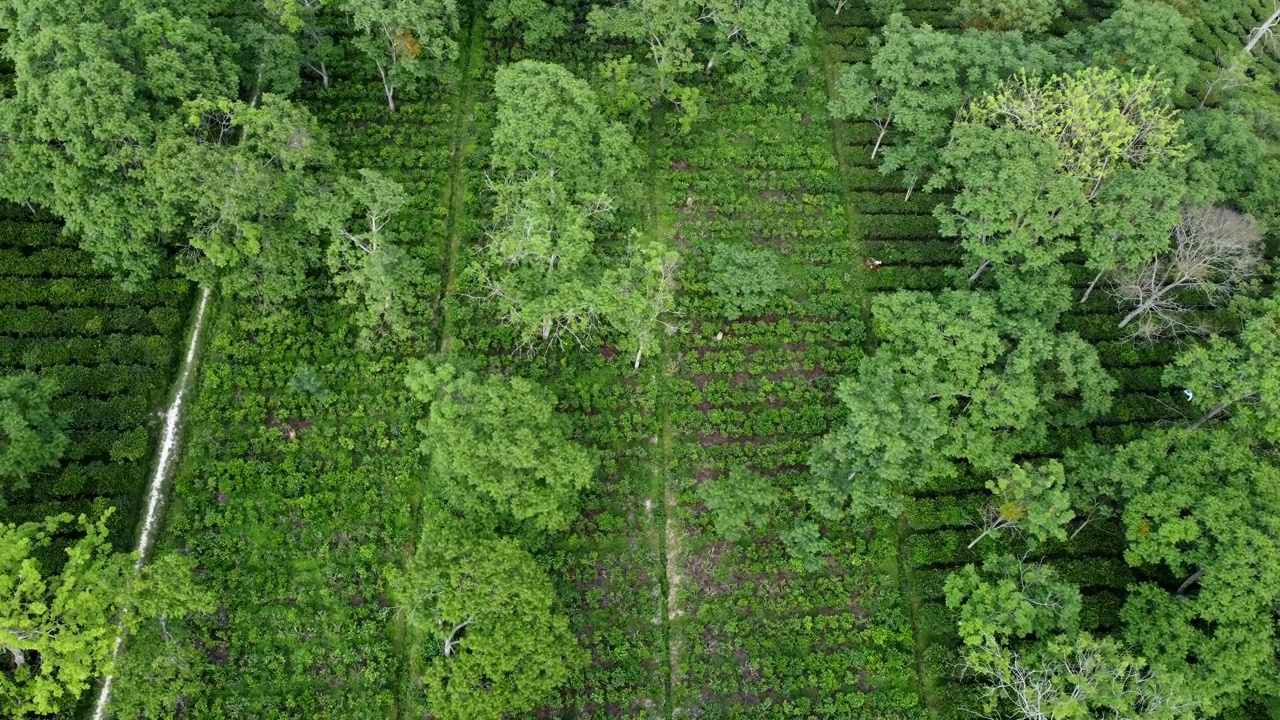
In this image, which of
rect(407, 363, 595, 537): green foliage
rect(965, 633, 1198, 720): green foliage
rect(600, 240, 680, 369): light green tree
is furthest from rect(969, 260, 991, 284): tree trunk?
rect(407, 363, 595, 537): green foliage

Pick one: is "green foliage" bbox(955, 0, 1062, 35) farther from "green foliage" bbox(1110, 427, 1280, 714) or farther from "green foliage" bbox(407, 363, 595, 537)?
"green foliage" bbox(407, 363, 595, 537)

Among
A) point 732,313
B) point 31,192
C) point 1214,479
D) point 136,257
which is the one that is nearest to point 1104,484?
point 1214,479

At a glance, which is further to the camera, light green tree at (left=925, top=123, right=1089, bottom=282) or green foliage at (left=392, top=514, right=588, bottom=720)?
light green tree at (left=925, top=123, right=1089, bottom=282)

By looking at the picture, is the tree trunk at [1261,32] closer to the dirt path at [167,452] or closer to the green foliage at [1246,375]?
the green foliage at [1246,375]

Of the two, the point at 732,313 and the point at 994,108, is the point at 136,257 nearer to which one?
the point at 732,313

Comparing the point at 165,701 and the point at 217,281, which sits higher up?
the point at 217,281

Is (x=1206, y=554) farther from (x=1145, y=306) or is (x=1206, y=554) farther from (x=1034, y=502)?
(x=1145, y=306)
